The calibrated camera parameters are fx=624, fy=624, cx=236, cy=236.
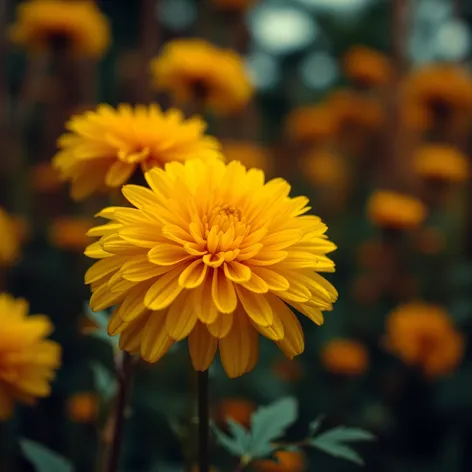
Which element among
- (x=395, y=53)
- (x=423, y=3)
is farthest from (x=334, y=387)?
(x=423, y=3)

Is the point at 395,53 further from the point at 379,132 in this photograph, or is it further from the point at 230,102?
the point at 230,102

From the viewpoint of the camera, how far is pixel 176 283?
2.16 ft

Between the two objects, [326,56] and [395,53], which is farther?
[326,56]

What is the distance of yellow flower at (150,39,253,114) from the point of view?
167cm

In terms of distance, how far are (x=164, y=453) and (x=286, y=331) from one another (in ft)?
3.35

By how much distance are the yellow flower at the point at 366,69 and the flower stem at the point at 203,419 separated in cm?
222

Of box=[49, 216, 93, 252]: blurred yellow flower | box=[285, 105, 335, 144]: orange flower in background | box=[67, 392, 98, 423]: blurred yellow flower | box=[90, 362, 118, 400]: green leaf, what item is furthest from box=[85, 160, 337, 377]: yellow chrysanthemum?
box=[285, 105, 335, 144]: orange flower in background

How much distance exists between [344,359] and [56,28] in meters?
1.29

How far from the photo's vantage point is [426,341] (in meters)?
1.78

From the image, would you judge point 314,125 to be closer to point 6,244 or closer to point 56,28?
point 56,28

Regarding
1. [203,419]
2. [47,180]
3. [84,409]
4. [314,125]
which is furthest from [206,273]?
[314,125]

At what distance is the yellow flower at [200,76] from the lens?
1.67 m

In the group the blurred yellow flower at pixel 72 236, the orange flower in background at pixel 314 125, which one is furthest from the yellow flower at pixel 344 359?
the orange flower in background at pixel 314 125

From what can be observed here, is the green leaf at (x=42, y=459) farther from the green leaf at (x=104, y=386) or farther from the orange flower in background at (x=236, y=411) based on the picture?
the orange flower in background at (x=236, y=411)
